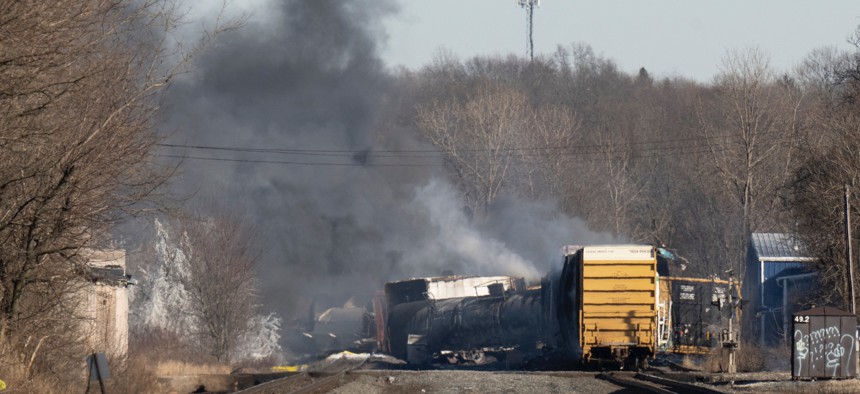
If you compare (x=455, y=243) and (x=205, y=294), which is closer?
(x=205, y=294)

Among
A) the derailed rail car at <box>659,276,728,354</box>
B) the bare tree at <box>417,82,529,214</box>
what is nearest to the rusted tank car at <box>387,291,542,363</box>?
the derailed rail car at <box>659,276,728,354</box>

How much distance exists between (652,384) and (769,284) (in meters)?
29.0

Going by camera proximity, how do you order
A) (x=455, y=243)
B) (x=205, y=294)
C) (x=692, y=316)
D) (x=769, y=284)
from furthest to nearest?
(x=455, y=243) < (x=205, y=294) < (x=769, y=284) < (x=692, y=316)

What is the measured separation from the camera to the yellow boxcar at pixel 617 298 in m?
29.5

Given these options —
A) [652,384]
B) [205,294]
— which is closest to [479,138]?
[205,294]

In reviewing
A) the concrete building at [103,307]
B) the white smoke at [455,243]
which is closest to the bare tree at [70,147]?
the concrete building at [103,307]

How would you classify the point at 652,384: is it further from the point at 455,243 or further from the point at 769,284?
the point at 455,243

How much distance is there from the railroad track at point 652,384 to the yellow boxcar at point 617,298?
1.96 metres

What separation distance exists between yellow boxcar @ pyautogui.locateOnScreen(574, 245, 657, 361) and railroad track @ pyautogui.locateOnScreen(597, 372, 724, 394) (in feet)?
6.44

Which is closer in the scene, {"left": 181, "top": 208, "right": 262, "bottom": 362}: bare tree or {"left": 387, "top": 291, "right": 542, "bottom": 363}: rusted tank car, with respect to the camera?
{"left": 387, "top": 291, "right": 542, "bottom": 363}: rusted tank car

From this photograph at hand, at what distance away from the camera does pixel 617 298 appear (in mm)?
29578

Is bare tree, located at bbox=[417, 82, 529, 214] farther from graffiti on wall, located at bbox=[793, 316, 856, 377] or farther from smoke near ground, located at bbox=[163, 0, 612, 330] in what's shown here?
graffiti on wall, located at bbox=[793, 316, 856, 377]

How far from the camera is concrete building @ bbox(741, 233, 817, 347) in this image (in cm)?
4747

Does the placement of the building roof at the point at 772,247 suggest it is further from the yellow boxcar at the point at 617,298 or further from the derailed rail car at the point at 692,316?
the yellow boxcar at the point at 617,298
